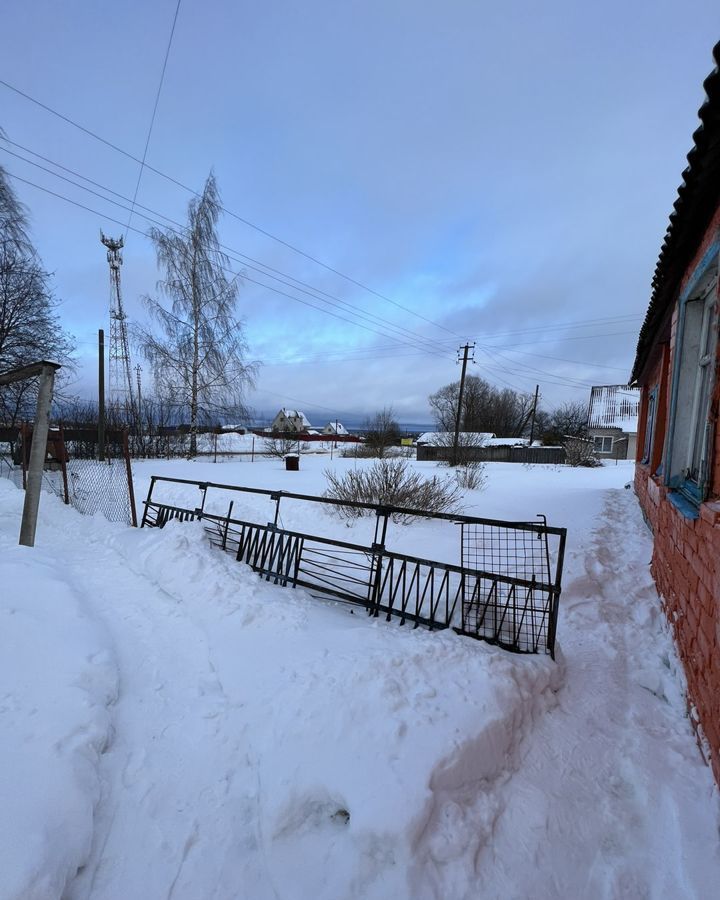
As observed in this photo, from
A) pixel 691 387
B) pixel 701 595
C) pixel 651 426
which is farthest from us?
pixel 651 426

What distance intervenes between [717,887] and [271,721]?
1.93 metres

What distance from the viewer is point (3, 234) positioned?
39.4ft

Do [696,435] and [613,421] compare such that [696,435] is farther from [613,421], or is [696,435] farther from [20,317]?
[613,421]

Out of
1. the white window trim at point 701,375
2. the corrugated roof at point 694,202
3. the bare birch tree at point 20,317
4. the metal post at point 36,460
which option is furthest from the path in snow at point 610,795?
the bare birch tree at point 20,317

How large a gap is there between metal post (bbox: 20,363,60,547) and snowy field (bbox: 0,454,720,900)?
222cm

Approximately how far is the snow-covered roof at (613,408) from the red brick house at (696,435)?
33514mm

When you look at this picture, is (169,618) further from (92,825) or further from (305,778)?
(305,778)

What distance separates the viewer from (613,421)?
1320 inches

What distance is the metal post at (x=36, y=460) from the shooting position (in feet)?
17.3

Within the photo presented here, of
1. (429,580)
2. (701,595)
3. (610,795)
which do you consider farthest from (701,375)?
(610,795)

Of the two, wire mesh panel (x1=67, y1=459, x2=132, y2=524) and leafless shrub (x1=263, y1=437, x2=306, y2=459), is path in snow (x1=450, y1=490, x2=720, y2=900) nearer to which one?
wire mesh panel (x1=67, y1=459, x2=132, y2=524)

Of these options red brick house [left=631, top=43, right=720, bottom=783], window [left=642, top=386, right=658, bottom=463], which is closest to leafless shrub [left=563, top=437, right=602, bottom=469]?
window [left=642, top=386, right=658, bottom=463]

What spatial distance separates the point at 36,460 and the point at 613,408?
38309 millimetres

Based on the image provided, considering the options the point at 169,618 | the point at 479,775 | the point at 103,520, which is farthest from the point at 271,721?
the point at 103,520
